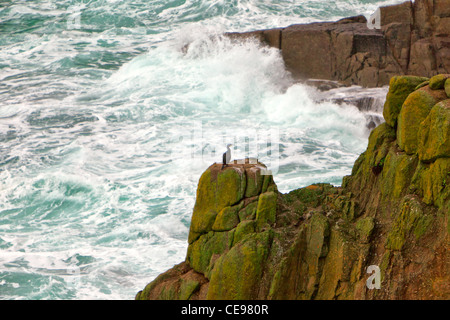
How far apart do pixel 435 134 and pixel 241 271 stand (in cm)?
245

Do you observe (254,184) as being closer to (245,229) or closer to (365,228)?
(245,229)

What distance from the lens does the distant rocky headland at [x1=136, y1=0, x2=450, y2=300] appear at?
256 inches

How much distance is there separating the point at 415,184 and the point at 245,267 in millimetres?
1988

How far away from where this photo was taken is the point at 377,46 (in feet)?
68.7

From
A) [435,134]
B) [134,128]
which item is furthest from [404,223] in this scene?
[134,128]

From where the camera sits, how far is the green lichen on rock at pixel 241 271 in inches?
272

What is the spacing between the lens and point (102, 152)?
752 inches

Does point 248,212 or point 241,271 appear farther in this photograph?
point 248,212
